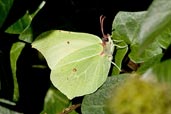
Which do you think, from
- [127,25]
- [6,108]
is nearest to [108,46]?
[127,25]

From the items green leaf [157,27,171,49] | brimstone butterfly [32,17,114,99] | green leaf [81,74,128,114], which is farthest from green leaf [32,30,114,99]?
green leaf [157,27,171,49]

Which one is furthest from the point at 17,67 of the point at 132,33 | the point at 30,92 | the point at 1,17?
the point at 132,33

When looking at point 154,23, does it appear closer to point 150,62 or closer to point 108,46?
point 150,62

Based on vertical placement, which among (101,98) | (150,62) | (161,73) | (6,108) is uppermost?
(161,73)

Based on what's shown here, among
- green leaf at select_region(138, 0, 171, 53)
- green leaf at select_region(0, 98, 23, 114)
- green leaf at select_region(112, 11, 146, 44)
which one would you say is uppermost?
green leaf at select_region(138, 0, 171, 53)

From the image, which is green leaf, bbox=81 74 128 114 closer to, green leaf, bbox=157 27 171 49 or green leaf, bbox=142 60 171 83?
green leaf, bbox=157 27 171 49

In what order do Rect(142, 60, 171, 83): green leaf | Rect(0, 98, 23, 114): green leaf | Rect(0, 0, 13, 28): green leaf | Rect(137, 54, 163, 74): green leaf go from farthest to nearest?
Rect(0, 98, 23, 114): green leaf < Rect(0, 0, 13, 28): green leaf < Rect(137, 54, 163, 74): green leaf < Rect(142, 60, 171, 83): green leaf
